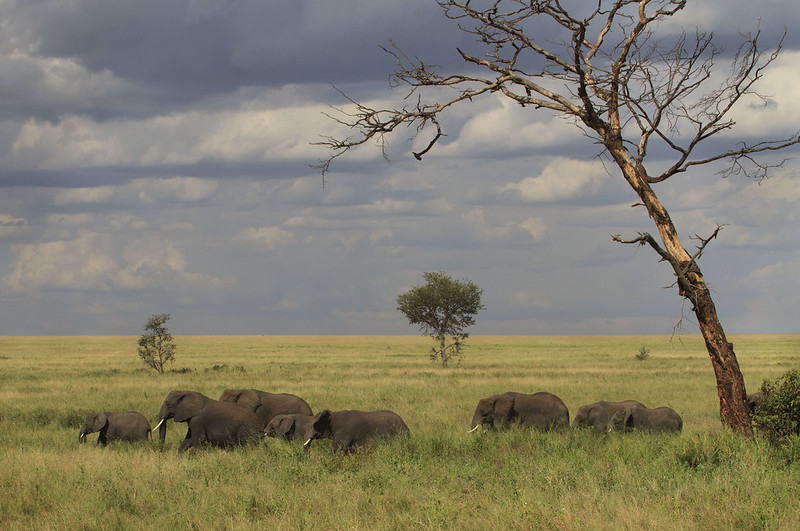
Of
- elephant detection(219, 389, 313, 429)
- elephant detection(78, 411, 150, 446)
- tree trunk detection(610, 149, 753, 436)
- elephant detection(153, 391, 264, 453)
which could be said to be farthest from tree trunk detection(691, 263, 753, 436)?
elephant detection(78, 411, 150, 446)

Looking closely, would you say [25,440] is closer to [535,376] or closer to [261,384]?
[261,384]

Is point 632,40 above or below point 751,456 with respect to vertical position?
above

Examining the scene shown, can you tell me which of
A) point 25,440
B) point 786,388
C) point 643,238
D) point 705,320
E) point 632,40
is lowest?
point 25,440

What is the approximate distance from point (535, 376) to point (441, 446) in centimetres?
2446

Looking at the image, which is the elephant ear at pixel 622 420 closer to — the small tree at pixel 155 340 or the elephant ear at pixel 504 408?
the elephant ear at pixel 504 408

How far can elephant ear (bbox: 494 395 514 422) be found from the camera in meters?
17.8

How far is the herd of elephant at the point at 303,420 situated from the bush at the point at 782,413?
13.9ft

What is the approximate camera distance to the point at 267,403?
18141 mm

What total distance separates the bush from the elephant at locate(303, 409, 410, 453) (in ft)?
22.1

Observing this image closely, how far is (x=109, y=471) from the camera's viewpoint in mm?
12641

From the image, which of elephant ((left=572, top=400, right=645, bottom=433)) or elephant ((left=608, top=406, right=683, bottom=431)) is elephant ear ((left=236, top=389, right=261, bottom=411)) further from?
elephant ((left=608, top=406, right=683, bottom=431))

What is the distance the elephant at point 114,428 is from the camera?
54.0 feet

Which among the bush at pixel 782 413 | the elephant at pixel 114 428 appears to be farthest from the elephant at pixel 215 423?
the bush at pixel 782 413

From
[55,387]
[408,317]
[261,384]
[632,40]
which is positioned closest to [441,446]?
[632,40]
